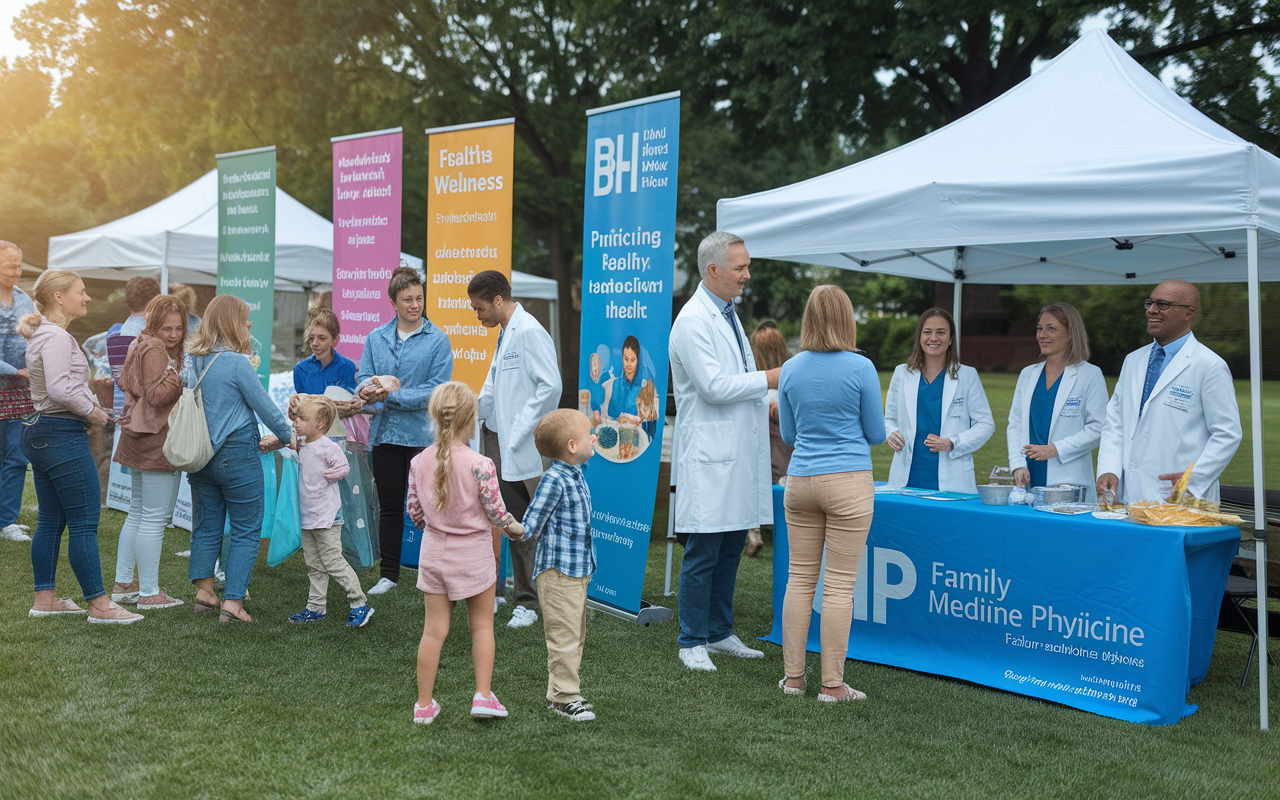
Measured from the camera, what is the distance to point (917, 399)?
16.0 ft

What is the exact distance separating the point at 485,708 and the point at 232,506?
2.09 m

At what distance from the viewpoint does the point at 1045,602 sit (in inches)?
150

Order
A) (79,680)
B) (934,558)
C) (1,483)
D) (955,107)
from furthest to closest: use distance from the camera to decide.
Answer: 1. (955,107)
2. (1,483)
3. (934,558)
4. (79,680)

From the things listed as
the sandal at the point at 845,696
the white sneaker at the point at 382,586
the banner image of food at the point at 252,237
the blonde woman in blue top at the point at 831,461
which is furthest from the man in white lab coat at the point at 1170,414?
the banner image of food at the point at 252,237

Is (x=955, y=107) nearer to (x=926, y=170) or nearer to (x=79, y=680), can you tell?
(x=926, y=170)

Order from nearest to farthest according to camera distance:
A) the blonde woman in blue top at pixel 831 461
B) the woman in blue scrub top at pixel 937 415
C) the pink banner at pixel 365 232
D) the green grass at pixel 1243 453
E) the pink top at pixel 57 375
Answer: the blonde woman in blue top at pixel 831 461 < the pink top at pixel 57 375 < the woman in blue scrub top at pixel 937 415 < the pink banner at pixel 365 232 < the green grass at pixel 1243 453

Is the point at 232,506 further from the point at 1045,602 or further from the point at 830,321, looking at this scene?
the point at 1045,602

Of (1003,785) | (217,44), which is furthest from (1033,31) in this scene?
(217,44)

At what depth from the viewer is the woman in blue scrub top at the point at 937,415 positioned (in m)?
4.76

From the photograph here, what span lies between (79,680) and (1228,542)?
460 cm

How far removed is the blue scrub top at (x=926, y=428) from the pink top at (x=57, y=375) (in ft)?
12.9

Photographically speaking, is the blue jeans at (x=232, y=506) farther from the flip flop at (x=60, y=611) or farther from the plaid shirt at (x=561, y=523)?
the plaid shirt at (x=561, y=523)

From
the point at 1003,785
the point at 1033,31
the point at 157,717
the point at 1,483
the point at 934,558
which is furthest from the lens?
the point at 1033,31

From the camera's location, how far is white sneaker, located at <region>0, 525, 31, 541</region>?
21.3 feet
